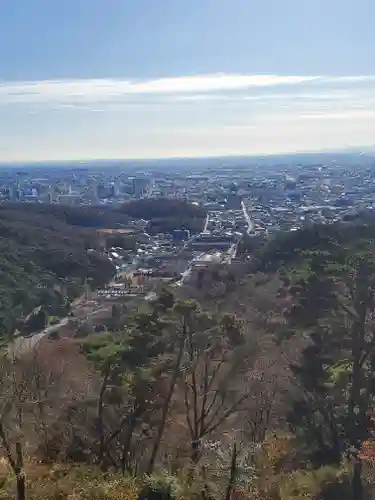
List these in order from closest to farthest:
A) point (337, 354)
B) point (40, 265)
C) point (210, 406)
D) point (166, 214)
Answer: point (210, 406), point (337, 354), point (40, 265), point (166, 214)

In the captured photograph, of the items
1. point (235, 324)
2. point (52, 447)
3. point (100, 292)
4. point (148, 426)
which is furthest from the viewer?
point (100, 292)

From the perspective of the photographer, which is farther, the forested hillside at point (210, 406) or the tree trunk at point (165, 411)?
the tree trunk at point (165, 411)

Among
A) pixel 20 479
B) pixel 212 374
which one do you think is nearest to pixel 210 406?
pixel 212 374

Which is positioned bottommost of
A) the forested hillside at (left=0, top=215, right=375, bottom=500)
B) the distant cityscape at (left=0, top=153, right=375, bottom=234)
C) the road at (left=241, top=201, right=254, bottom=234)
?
the road at (left=241, top=201, right=254, bottom=234)

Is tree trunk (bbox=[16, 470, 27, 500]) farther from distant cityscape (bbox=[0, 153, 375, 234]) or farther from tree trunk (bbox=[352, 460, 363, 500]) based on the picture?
distant cityscape (bbox=[0, 153, 375, 234])

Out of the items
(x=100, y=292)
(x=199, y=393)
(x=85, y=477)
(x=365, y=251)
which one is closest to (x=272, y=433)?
(x=199, y=393)

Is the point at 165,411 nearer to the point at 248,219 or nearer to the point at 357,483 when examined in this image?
the point at 357,483

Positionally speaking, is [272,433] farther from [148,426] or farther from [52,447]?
[52,447]

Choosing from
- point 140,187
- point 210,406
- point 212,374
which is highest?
point 212,374

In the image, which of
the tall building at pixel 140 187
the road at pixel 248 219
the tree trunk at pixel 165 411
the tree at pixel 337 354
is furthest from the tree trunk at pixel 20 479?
the tall building at pixel 140 187

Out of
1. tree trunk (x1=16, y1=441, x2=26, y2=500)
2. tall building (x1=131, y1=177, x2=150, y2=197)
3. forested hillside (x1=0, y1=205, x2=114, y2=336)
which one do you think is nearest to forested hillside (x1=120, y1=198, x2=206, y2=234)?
forested hillside (x1=0, y1=205, x2=114, y2=336)

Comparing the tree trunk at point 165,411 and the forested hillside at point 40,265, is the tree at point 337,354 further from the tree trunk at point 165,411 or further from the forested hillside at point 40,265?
the forested hillside at point 40,265
